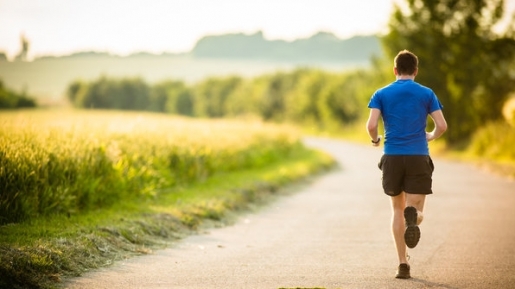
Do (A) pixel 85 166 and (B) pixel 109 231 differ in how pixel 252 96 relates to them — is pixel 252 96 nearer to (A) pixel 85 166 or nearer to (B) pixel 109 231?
(A) pixel 85 166

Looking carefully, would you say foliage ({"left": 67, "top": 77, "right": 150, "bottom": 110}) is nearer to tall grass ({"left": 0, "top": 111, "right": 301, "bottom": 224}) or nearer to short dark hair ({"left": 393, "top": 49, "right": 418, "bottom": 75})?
tall grass ({"left": 0, "top": 111, "right": 301, "bottom": 224})

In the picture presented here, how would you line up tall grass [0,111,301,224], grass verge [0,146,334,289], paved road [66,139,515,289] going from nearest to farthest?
1. grass verge [0,146,334,289]
2. paved road [66,139,515,289]
3. tall grass [0,111,301,224]

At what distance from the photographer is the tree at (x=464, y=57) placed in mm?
38625

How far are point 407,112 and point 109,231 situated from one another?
4552mm

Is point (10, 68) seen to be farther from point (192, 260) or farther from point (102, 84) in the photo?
point (192, 260)

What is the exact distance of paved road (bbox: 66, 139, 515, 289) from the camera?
7.68 m

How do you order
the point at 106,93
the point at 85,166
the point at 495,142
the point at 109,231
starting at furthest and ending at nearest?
the point at 106,93
the point at 495,142
the point at 85,166
the point at 109,231

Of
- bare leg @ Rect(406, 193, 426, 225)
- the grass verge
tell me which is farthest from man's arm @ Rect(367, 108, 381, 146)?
the grass verge

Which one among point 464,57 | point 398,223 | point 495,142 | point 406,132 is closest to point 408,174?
point 406,132

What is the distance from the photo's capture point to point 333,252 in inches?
382

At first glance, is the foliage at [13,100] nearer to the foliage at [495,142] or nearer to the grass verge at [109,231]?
the foliage at [495,142]

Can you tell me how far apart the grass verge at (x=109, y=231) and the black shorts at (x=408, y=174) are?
11.5 feet

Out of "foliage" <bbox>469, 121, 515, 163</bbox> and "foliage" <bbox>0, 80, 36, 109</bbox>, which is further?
"foliage" <bbox>0, 80, 36, 109</bbox>

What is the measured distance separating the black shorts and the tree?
32.0m
